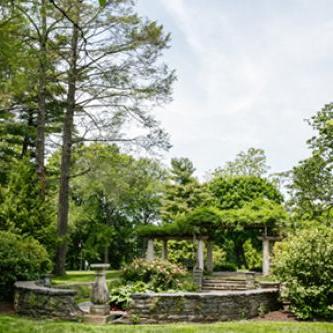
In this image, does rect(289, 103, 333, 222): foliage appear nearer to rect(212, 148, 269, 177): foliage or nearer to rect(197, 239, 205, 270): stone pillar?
rect(197, 239, 205, 270): stone pillar

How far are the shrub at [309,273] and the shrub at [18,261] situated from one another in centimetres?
572

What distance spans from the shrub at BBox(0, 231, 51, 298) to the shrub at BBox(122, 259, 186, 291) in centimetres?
228

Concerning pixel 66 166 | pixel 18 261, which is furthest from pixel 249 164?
pixel 18 261

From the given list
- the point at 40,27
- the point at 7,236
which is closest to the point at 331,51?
the point at 7,236

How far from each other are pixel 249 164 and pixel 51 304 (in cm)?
3555

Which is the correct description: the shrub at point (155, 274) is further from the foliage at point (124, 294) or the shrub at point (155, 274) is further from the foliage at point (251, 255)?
the foliage at point (251, 255)

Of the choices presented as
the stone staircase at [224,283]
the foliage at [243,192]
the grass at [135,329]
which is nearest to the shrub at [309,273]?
the grass at [135,329]

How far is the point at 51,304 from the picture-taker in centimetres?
824

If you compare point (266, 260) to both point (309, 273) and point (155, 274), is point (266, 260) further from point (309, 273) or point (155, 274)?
point (309, 273)

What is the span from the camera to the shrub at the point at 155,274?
11273 millimetres

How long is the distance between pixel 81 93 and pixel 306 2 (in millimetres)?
13820

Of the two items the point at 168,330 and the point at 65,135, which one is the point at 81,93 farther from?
the point at 168,330

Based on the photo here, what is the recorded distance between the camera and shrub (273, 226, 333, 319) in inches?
362

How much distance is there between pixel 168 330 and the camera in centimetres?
676
